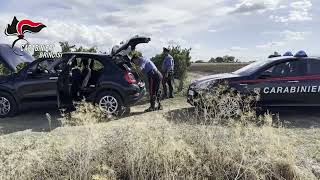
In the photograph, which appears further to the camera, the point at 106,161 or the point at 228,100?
the point at 228,100

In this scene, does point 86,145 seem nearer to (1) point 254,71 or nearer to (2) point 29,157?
(2) point 29,157

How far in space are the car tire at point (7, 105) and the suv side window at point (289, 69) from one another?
6080mm

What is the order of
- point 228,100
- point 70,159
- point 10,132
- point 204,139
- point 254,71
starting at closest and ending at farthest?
point 70,159 → point 204,139 → point 228,100 → point 10,132 → point 254,71

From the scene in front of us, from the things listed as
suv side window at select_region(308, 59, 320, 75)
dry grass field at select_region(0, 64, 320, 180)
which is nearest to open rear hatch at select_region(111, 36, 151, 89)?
suv side window at select_region(308, 59, 320, 75)

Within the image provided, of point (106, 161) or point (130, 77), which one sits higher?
point (130, 77)

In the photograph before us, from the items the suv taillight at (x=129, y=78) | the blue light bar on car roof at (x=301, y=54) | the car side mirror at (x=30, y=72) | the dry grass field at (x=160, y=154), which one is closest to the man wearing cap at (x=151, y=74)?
the suv taillight at (x=129, y=78)

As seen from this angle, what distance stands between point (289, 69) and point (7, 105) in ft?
22.1

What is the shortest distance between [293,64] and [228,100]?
13.0 ft

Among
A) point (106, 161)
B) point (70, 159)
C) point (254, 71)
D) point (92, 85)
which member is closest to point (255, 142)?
point (106, 161)

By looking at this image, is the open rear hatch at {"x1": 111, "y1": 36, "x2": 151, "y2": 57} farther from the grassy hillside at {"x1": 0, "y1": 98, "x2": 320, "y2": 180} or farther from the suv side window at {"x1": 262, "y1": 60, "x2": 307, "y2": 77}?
the grassy hillside at {"x1": 0, "y1": 98, "x2": 320, "y2": 180}

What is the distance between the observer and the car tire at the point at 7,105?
10.8 meters

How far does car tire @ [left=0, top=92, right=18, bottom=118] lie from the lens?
35.4 feet

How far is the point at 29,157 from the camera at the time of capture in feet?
18.2

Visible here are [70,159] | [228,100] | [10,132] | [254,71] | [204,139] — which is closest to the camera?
[70,159]
